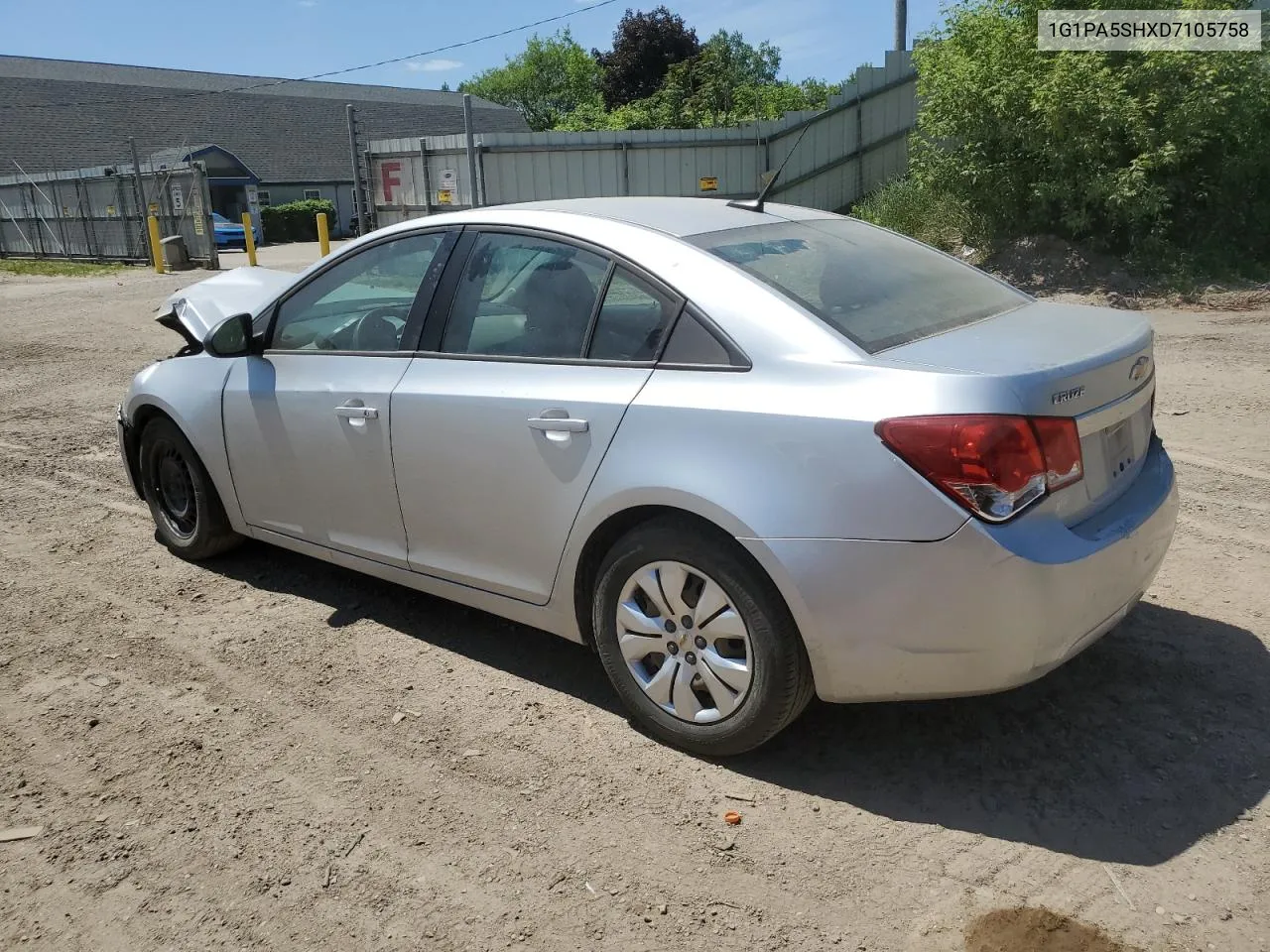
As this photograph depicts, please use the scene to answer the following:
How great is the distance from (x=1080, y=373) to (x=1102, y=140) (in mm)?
11338

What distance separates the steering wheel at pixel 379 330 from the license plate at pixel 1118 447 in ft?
8.11

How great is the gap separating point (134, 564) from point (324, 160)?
53.3 meters

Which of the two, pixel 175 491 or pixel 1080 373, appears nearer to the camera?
pixel 1080 373

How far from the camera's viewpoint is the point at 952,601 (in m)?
2.77

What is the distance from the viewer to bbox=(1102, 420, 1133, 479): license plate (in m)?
3.12

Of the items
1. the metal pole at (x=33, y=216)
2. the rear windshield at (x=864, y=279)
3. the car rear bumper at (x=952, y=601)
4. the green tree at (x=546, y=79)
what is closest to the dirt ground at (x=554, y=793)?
the car rear bumper at (x=952, y=601)

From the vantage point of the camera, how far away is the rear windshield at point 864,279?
3234 mm

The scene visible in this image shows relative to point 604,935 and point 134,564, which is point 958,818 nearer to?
point 604,935

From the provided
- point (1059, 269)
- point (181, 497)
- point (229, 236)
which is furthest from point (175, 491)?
point (229, 236)

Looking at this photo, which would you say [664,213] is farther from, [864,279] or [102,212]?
[102,212]

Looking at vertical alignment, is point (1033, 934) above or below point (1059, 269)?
below

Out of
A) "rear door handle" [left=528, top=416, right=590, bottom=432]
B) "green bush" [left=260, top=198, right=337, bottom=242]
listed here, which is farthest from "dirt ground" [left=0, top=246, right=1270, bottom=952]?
"green bush" [left=260, top=198, right=337, bottom=242]

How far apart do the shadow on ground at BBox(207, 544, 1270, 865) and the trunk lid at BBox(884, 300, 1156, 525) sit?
0.79 metres

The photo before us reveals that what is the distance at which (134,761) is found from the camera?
11.4 feet
